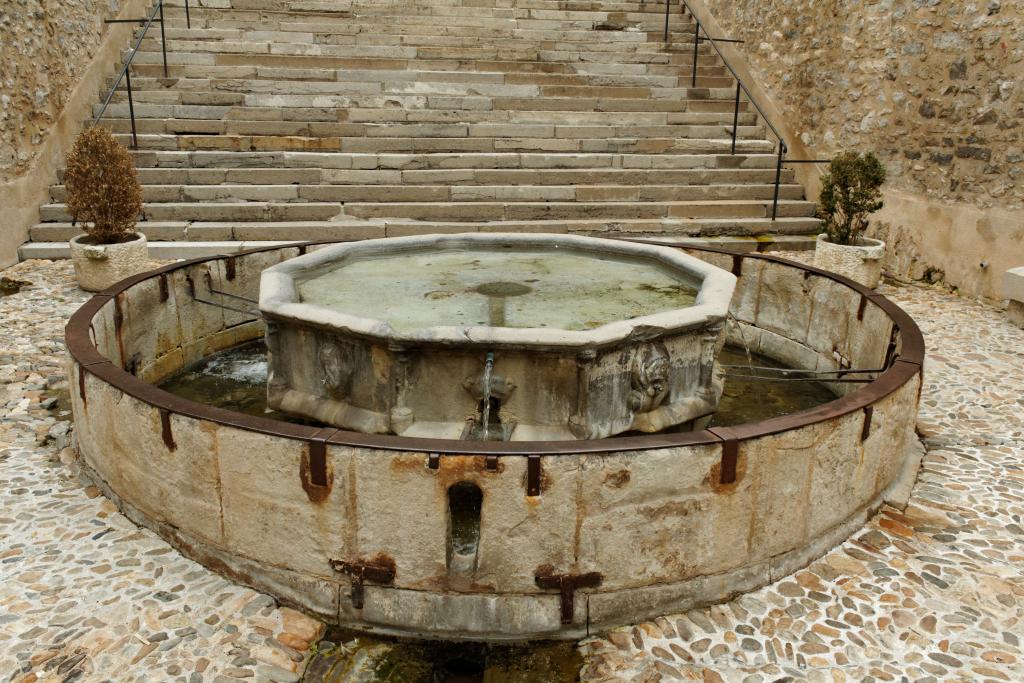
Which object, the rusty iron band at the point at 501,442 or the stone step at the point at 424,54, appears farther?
the stone step at the point at 424,54

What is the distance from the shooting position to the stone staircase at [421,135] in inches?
374

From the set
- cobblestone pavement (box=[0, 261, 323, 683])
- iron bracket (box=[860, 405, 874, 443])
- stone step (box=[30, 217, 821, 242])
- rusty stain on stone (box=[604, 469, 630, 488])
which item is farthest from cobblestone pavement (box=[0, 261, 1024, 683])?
stone step (box=[30, 217, 821, 242])

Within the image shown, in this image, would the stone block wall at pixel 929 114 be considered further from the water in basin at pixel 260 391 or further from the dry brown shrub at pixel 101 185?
the dry brown shrub at pixel 101 185

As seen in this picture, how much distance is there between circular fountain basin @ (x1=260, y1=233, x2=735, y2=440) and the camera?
4109mm

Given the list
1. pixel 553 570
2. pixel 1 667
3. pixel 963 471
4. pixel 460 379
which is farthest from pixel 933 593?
pixel 1 667

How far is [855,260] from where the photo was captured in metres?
8.19

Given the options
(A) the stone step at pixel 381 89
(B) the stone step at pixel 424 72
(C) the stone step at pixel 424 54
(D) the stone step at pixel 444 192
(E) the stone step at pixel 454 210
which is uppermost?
(C) the stone step at pixel 424 54

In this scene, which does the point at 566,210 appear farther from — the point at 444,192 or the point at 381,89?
Result: the point at 381,89

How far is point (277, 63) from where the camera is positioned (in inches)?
445

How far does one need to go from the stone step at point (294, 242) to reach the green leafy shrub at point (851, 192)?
117cm

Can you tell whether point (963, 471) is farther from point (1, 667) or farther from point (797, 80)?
point (797, 80)

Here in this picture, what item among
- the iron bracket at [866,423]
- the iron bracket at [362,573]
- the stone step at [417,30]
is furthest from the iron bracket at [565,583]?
the stone step at [417,30]

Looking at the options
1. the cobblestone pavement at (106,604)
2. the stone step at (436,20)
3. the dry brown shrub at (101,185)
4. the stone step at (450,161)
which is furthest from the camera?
the stone step at (436,20)

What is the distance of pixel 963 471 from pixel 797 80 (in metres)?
8.00
